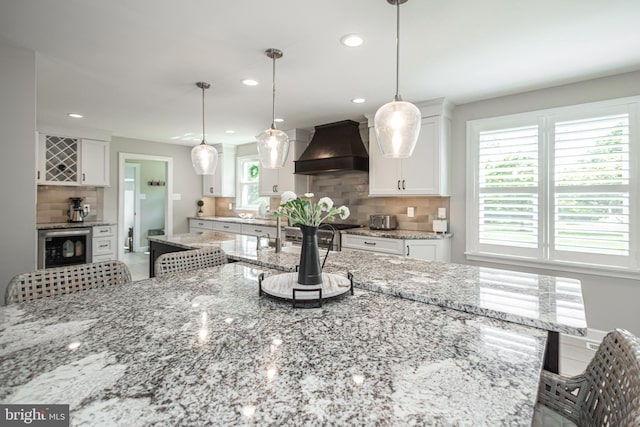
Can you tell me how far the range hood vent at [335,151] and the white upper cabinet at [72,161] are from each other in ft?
10.8

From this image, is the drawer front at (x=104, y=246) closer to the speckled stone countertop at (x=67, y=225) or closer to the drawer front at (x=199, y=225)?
the speckled stone countertop at (x=67, y=225)

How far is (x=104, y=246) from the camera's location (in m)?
5.13

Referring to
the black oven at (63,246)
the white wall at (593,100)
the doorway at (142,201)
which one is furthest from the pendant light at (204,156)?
the doorway at (142,201)

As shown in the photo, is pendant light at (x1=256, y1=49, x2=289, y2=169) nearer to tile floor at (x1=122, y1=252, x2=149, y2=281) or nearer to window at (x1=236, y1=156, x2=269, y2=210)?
tile floor at (x1=122, y1=252, x2=149, y2=281)

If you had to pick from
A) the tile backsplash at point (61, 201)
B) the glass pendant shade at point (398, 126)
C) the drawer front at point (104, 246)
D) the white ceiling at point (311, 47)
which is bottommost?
the drawer front at point (104, 246)

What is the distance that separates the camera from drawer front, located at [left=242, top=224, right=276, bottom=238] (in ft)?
15.9

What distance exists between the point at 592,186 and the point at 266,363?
329 centimetres

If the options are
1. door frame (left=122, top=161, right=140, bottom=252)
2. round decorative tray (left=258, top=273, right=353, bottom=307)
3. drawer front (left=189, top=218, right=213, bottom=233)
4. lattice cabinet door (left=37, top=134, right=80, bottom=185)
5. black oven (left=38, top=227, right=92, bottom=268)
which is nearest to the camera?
round decorative tray (left=258, top=273, right=353, bottom=307)

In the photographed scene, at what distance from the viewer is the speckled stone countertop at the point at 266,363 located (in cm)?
64

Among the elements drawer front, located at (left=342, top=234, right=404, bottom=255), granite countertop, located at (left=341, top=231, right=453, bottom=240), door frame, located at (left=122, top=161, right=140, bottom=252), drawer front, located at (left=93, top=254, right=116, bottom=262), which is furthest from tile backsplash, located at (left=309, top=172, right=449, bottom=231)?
door frame, located at (left=122, top=161, right=140, bottom=252)

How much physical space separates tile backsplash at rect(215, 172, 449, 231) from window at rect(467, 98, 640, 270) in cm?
50

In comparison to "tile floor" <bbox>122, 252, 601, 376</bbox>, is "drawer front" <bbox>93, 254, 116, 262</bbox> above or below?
above

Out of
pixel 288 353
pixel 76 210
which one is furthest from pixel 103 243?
pixel 288 353

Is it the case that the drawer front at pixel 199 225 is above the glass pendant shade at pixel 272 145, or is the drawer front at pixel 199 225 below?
below
